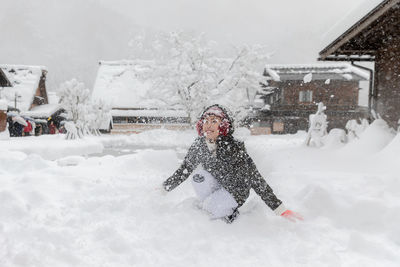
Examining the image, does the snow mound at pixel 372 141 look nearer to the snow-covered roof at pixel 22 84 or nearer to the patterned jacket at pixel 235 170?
the patterned jacket at pixel 235 170

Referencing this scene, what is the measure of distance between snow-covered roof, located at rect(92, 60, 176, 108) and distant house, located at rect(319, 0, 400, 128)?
70.1ft

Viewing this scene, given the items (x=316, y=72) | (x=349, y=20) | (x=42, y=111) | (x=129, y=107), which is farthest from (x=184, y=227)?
(x=42, y=111)

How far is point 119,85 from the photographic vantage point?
3122cm

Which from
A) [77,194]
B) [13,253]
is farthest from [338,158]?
[13,253]

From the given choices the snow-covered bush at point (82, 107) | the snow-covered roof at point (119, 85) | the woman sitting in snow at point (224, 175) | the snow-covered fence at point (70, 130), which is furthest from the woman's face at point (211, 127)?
the snow-covered roof at point (119, 85)

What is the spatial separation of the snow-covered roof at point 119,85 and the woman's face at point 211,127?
1004 inches

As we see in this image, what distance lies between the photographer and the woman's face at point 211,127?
268 centimetres

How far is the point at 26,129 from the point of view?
1938 centimetres

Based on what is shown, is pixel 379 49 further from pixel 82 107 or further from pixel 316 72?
pixel 82 107

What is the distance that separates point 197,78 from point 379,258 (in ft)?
56.9

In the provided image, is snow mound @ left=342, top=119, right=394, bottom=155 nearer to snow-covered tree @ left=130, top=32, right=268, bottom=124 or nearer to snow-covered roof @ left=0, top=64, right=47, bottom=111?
snow-covered tree @ left=130, top=32, right=268, bottom=124

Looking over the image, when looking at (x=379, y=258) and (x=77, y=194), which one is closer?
(x=379, y=258)

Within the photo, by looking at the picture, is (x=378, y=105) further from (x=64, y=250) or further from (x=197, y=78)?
(x=197, y=78)

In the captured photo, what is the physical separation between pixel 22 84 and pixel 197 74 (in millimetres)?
17863
